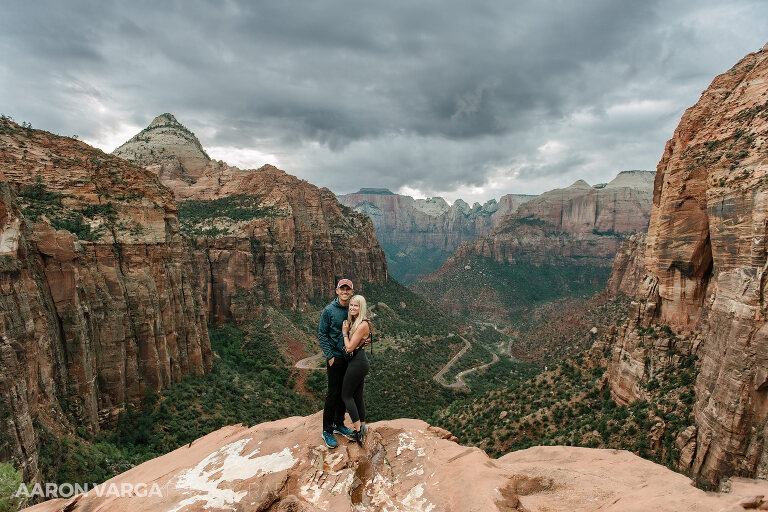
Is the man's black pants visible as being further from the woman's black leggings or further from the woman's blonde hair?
the woman's blonde hair

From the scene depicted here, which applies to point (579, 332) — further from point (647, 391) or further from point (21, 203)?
point (21, 203)

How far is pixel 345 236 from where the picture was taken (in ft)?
303

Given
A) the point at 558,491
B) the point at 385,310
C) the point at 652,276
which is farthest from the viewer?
the point at 385,310

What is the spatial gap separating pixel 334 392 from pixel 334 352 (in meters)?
0.98

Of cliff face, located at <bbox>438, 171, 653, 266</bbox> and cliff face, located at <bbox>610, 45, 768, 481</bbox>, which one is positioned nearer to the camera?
cliff face, located at <bbox>610, 45, 768, 481</bbox>

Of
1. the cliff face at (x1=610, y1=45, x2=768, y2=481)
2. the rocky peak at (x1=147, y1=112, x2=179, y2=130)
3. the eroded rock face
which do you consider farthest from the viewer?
the rocky peak at (x1=147, y1=112, x2=179, y2=130)

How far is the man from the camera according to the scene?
866 centimetres

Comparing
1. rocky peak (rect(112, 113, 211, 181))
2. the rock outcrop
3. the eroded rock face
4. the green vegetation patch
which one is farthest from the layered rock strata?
the rock outcrop

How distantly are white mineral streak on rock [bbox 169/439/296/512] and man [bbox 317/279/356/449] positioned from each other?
44.2 inches

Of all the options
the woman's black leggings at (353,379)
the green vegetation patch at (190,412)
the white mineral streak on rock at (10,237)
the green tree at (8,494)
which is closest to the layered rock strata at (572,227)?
the green vegetation patch at (190,412)

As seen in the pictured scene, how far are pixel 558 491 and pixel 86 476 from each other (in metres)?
23.6

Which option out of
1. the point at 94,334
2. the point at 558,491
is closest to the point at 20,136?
the point at 94,334

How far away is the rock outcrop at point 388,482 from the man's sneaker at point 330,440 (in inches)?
5.5

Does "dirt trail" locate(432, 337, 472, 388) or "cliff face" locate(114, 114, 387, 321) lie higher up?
"cliff face" locate(114, 114, 387, 321)
